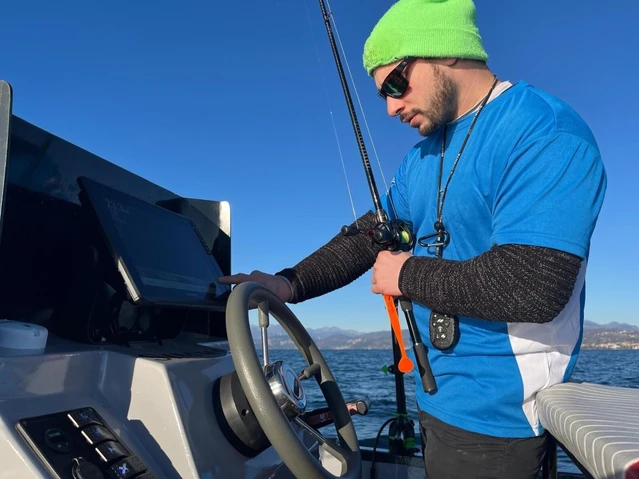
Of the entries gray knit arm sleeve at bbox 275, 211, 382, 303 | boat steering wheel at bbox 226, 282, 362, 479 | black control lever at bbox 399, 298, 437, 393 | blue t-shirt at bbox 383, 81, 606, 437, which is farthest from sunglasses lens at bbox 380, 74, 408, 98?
boat steering wheel at bbox 226, 282, 362, 479

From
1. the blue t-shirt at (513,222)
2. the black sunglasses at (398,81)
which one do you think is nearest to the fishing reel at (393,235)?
the blue t-shirt at (513,222)

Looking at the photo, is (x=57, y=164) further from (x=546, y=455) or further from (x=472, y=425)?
(x=546, y=455)

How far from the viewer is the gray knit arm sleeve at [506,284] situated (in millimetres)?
1440

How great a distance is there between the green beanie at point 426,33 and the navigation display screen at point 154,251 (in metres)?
1.02

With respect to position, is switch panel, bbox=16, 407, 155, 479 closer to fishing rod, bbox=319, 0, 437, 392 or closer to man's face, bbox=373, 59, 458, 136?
fishing rod, bbox=319, 0, 437, 392

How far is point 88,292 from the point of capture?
1.79m

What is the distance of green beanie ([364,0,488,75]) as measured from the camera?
182 cm

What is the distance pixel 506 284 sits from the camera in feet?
4.87

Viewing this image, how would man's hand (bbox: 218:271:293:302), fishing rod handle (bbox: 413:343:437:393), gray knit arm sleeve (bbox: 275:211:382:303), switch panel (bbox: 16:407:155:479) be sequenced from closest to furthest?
1. switch panel (bbox: 16:407:155:479)
2. fishing rod handle (bbox: 413:343:437:393)
3. man's hand (bbox: 218:271:293:302)
4. gray knit arm sleeve (bbox: 275:211:382:303)

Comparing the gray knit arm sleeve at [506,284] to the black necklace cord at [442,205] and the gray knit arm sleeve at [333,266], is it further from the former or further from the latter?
the gray knit arm sleeve at [333,266]

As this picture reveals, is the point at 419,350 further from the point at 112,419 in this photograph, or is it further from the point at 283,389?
the point at 112,419

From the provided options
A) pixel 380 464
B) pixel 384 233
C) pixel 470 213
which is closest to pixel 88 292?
pixel 384 233

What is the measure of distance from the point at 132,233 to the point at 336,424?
0.95 m

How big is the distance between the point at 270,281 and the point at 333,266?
0.31 m
